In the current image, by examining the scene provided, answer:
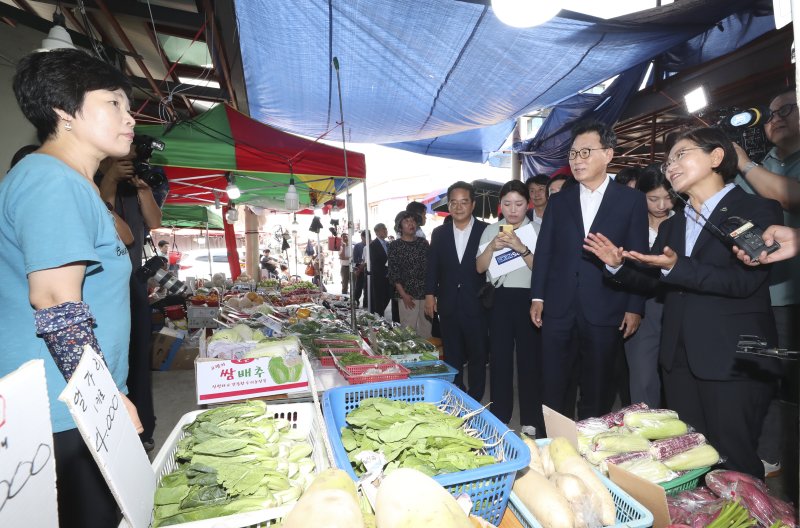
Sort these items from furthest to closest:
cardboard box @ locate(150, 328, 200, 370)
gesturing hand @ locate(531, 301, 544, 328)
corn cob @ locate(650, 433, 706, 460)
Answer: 1. cardboard box @ locate(150, 328, 200, 370)
2. gesturing hand @ locate(531, 301, 544, 328)
3. corn cob @ locate(650, 433, 706, 460)

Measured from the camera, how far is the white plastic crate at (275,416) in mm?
938

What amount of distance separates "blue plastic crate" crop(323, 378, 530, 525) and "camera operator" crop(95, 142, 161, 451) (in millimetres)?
1999

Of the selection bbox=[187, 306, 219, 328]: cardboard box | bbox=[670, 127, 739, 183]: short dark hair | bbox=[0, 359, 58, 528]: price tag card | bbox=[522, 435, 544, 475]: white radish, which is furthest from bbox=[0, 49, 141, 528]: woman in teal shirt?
bbox=[187, 306, 219, 328]: cardboard box

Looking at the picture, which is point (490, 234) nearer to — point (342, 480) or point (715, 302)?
point (715, 302)

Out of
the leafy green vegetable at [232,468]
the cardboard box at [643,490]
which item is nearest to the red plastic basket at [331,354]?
the leafy green vegetable at [232,468]

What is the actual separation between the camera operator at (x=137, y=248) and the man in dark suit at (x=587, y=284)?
3.00m

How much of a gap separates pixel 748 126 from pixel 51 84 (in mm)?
3278

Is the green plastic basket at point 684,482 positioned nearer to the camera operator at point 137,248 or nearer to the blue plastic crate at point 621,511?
the blue plastic crate at point 621,511

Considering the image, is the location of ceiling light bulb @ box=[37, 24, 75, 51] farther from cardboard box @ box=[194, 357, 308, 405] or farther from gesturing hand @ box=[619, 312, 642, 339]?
gesturing hand @ box=[619, 312, 642, 339]

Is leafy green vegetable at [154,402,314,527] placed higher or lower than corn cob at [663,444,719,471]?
higher

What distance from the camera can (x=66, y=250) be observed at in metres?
1.05

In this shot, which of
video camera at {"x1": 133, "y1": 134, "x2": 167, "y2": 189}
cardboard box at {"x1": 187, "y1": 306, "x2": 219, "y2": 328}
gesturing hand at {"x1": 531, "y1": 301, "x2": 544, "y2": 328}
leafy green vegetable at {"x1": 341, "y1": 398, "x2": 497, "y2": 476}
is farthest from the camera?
cardboard box at {"x1": 187, "y1": 306, "x2": 219, "y2": 328}

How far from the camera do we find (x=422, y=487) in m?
0.87

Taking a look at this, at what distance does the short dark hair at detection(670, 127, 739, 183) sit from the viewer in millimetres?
1855
